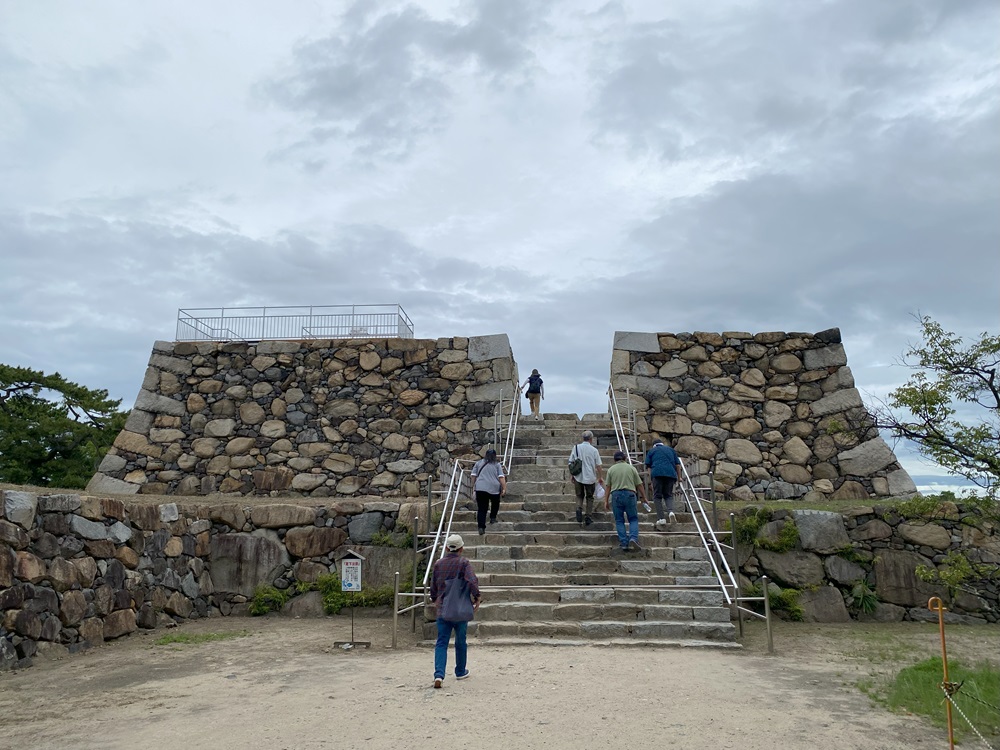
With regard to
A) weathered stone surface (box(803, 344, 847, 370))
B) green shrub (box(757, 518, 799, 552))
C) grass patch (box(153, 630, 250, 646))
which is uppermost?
weathered stone surface (box(803, 344, 847, 370))

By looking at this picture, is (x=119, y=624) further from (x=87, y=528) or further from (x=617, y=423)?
(x=617, y=423)

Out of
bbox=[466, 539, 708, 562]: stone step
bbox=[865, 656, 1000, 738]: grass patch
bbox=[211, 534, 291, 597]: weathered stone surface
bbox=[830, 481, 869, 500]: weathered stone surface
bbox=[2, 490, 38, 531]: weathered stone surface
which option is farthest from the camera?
bbox=[830, 481, 869, 500]: weathered stone surface

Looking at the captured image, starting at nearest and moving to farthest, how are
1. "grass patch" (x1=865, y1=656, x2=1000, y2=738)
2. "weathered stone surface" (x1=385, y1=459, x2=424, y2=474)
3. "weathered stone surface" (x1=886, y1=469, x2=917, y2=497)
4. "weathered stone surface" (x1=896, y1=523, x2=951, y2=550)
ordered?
1. "grass patch" (x1=865, y1=656, x2=1000, y2=738)
2. "weathered stone surface" (x1=896, y1=523, x2=951, y2=550)
3. "weathered stone surface" (x1=886, y1=469, x2=917, y2=497)
4. "weathered stone surface" (x1=385, y1=459, x2=424, y2=474)

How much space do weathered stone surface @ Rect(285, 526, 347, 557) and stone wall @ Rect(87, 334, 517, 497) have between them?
10.3ft

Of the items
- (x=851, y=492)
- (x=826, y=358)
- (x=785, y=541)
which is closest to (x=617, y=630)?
(x=785, y=541)

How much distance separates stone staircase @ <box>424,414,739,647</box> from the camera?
8.16m

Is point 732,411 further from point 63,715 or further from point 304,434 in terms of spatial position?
point 63,715

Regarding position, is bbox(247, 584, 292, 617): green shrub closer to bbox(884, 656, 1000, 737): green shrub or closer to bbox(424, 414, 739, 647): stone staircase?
bbox(424, 414, 739, 647): stone staircase

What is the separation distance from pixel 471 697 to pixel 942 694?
3.54m


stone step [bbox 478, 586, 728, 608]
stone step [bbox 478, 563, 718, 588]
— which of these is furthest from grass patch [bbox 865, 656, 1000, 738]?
stone step [bbox 478, 563, 718, 588]

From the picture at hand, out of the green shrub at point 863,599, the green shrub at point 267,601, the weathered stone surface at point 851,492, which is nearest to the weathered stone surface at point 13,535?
the green shrub at point 267,601

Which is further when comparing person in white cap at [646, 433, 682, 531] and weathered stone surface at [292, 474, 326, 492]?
weathered stone surface at [292, 474, 326, 492]

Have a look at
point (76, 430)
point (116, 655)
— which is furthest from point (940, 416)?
point (76, 430)

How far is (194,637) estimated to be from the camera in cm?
905
